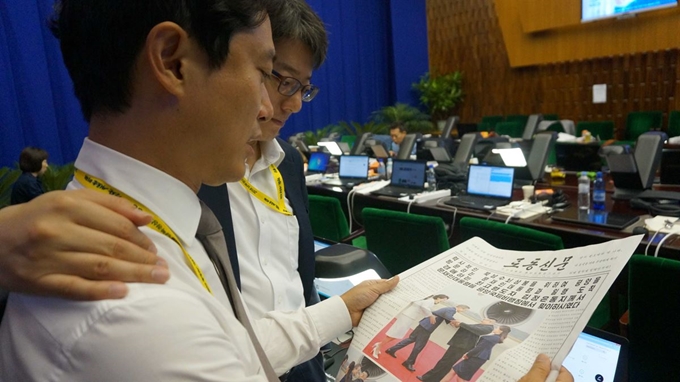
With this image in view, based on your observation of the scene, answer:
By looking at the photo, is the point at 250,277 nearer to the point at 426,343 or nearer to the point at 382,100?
the point at 426,343

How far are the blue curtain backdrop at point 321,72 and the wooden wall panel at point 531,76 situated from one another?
588 mm

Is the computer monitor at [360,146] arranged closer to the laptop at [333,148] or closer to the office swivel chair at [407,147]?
the laptop at [333,148]

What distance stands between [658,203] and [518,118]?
6.61 metres

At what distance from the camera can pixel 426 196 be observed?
10.9ft

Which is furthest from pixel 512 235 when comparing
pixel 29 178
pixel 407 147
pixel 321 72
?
pixel 321 72

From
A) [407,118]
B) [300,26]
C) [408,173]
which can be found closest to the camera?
[300,26]

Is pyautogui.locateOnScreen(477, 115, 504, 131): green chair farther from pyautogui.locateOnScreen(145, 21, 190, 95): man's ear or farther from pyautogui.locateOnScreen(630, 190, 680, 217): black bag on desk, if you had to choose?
pyautogui.locateOnScreen(145, 21, 190, 95): man's ear

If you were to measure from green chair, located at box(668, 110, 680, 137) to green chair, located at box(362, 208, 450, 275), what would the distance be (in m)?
6.51

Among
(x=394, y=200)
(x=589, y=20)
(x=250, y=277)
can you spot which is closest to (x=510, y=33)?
(x=589, y=20)

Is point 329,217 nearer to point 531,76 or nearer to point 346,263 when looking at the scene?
point 346,263

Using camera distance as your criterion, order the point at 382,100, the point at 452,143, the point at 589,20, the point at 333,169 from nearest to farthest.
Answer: the point at 333,169
the point at 452,143
the point at 589,20
the point at 382,100

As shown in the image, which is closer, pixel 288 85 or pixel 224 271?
pixel 224 271

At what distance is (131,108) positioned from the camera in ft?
1.76

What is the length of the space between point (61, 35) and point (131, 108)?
0.14 m
